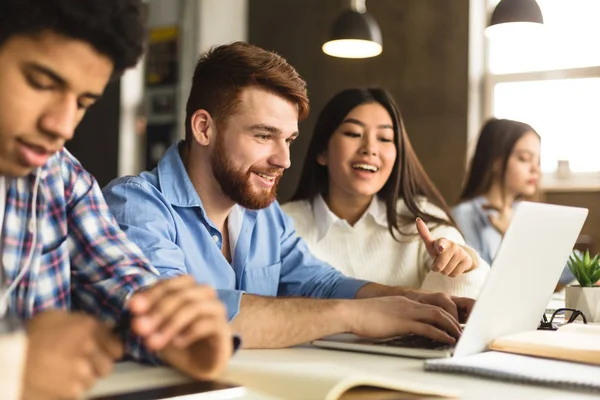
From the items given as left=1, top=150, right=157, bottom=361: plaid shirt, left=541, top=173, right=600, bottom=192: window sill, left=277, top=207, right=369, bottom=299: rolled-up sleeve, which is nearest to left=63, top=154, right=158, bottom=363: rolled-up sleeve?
left=1, top=150, right=157, bottom=361: plaid shirt

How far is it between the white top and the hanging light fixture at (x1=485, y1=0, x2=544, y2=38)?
111 centimetres

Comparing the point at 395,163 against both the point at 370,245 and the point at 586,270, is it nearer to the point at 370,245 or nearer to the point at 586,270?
the point at 370,245

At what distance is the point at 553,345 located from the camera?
49.0 inches

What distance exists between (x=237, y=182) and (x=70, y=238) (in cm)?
68

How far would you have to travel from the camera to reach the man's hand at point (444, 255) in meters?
1.87

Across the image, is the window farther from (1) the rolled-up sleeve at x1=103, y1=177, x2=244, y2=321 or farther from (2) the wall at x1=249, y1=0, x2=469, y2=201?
(1) the rolled-up sleeve at x1=103, y1=177, x2=244, y2=321

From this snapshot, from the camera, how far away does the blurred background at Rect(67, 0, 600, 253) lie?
508 cm

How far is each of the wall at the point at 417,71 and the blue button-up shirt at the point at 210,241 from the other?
3525 millimetres

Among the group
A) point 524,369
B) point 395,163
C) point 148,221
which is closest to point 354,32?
point 395,163

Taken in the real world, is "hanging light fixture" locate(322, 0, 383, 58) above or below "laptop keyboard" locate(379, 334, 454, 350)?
above

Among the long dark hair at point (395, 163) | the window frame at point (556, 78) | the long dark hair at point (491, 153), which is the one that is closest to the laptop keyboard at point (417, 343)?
the long dark hair at point (395, 163)

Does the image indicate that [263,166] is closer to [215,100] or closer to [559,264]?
[215,100]

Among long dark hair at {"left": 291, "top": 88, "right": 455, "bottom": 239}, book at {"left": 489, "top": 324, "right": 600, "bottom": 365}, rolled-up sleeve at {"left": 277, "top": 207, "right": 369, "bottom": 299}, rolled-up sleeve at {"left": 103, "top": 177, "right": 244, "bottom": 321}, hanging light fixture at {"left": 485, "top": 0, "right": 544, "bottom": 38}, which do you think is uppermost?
hanging light fixture at {"left": 485, "top": 0, "right": 544, "bottom": 38}

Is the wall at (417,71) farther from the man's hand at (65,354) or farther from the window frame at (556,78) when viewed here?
the man's hand at (65,354)
